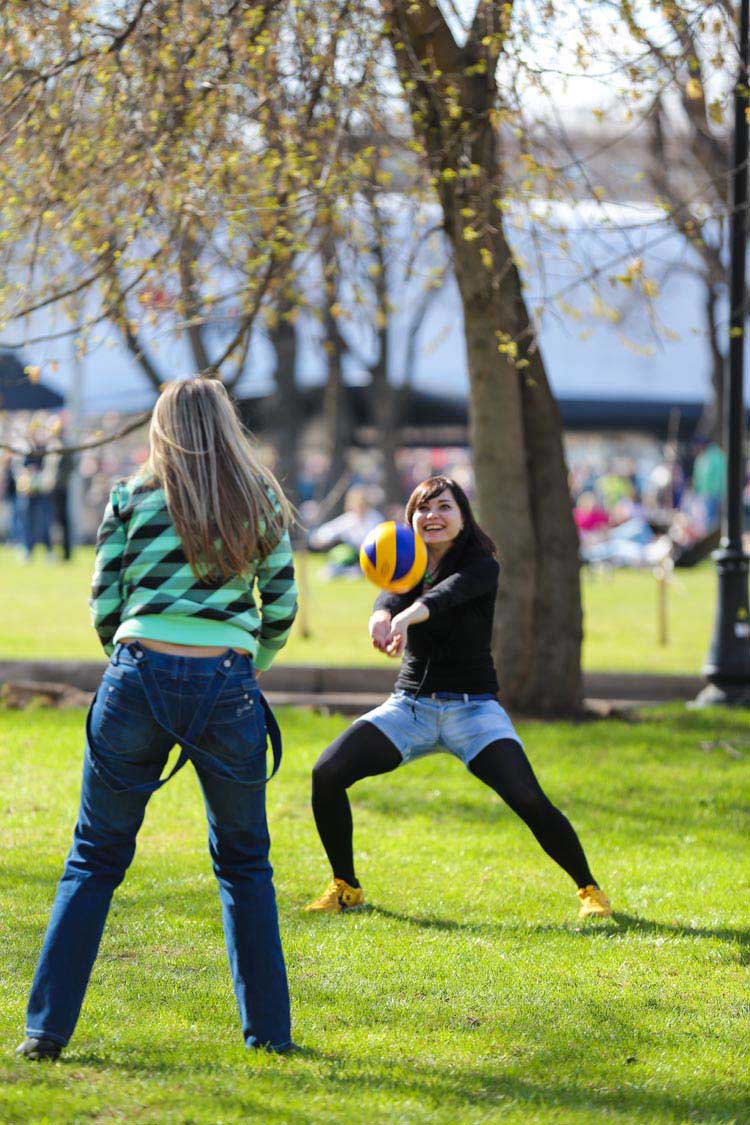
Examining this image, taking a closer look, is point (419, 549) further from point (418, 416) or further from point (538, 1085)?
point (418, 416)

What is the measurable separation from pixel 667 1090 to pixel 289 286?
792 centimetres

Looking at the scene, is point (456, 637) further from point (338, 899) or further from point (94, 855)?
point (94, 855)

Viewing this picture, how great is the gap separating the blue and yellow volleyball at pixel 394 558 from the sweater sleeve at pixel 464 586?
10 cm

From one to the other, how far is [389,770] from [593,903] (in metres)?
1.01

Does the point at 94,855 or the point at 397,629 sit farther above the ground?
the point at 397,629

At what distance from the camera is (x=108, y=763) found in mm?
4223

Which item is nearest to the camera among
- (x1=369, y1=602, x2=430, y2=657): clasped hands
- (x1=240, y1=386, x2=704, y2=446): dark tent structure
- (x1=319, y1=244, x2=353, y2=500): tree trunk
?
(x1=369, y1=602, x2=430, y2=657): clasped hands

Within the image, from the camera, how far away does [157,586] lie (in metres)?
4.23

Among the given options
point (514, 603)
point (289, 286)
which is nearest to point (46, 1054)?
point (514, 603)

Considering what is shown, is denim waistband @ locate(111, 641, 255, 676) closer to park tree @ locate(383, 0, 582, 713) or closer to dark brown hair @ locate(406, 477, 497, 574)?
dark brown hair @ locate(406, 477, 497, 574)

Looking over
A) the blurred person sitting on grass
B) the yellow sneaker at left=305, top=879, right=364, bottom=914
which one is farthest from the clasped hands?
the blurred person sitting on grass

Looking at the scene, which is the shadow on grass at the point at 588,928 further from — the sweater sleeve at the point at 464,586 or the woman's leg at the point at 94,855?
the woman's leg at the point at 94,855

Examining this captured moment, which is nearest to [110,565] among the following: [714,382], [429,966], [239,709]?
[239,709]

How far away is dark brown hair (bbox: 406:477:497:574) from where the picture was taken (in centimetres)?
620
